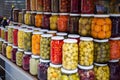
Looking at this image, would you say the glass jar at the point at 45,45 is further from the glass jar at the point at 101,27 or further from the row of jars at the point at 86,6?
the glass jar at the point at 101,27

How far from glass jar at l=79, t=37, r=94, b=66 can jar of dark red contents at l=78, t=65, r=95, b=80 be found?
0.03 meters

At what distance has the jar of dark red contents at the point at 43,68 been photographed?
5.80 feet

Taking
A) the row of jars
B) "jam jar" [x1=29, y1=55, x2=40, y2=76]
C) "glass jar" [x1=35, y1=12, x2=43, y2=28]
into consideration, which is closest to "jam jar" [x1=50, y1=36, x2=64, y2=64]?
the row of jars

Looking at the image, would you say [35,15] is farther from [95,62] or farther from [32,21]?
[95,62]

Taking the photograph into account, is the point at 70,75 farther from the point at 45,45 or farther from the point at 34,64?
the point at 34,64

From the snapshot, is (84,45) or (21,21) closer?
(84,45)

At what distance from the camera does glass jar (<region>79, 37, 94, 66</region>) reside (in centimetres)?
151

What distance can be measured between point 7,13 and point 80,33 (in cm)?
293

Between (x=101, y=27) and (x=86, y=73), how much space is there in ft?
1.10

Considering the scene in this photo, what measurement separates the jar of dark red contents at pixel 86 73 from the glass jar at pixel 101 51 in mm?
86

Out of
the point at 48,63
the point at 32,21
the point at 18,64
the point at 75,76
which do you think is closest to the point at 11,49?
the point at 18,64

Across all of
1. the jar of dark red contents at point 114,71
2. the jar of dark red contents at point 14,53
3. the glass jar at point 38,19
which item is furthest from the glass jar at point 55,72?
the jar of dark red contents at point 14,53

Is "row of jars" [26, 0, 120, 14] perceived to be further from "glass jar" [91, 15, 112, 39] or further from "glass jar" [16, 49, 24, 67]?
"glass jar" [16, 49, 24, 67]

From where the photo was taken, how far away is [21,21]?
263 centimetres
